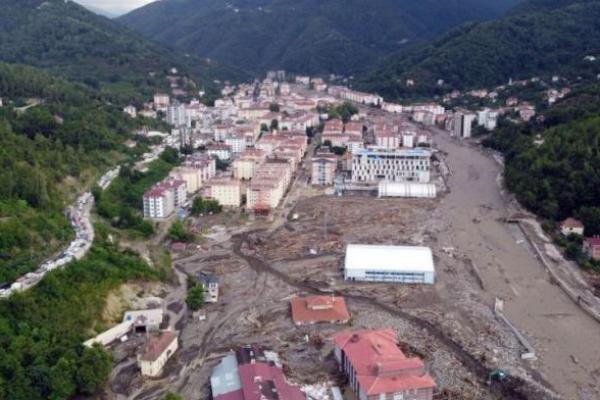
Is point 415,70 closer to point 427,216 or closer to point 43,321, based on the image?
point 427,216

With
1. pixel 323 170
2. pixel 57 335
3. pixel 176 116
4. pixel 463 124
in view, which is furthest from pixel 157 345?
pixel 463 124

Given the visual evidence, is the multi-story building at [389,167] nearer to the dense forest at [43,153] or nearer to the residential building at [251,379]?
the dense forest at [43,153]

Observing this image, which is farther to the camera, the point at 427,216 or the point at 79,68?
the point at 79,68

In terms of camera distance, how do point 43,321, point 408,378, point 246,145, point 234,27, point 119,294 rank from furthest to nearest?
1. point 234,27
2. point 246,145
3. point 119,294
4. point 43,321
5. point 408,378

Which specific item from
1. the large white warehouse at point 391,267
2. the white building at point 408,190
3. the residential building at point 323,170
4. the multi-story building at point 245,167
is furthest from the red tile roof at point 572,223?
the multi-story building at point 245,167

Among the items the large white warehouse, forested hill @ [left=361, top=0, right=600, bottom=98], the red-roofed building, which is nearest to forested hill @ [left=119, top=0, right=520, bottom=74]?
forested hill @ [left=361, top=0, right=600, bottom=98]

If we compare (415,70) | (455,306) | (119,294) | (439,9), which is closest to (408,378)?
(455,306)

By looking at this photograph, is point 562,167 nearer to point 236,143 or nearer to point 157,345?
point 236,143
